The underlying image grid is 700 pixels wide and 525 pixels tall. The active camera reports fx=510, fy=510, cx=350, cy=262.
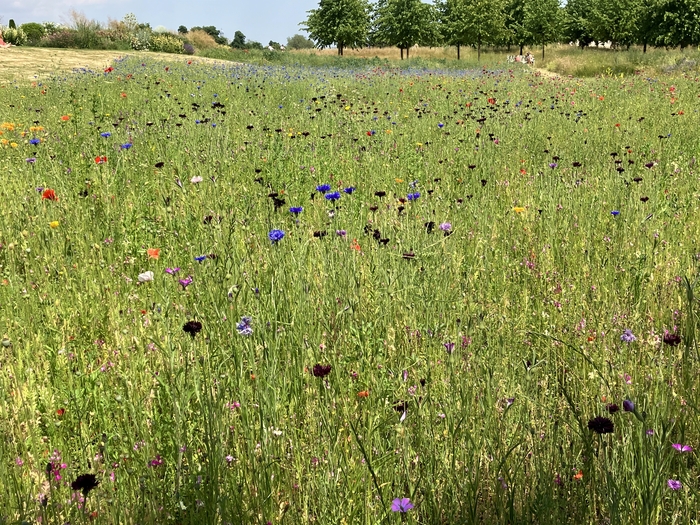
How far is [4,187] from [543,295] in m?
4.15

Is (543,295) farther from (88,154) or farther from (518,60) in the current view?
(518,60)

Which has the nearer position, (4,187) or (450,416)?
(450,416)

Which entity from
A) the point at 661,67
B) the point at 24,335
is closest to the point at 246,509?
the point at 24,335

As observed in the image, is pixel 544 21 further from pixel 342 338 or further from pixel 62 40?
pixel 342 338

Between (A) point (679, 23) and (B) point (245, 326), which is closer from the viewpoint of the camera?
(B) point (245, 326)

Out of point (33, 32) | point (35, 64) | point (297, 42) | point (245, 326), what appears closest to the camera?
point (245, 326)

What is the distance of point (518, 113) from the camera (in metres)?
7.81

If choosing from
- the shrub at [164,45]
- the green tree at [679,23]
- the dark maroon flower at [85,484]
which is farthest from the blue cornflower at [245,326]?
the green tree at [679,23]

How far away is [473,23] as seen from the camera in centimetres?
4525

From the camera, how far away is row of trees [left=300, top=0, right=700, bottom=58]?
43125 millimetres

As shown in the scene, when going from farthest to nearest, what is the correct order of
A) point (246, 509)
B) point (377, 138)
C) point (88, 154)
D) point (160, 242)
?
1. point (377, 138)
2. point (88, 154)
3. point (160, 242)
4. point (246, 509)

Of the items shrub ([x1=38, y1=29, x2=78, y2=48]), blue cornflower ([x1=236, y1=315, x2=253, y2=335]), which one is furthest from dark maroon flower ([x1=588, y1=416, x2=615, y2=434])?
shrub ([x1=38, y1=29, x2=78, y2=48])

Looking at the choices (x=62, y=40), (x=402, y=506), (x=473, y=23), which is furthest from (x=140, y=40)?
(x=402, y=506)

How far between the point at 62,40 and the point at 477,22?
33.5m
